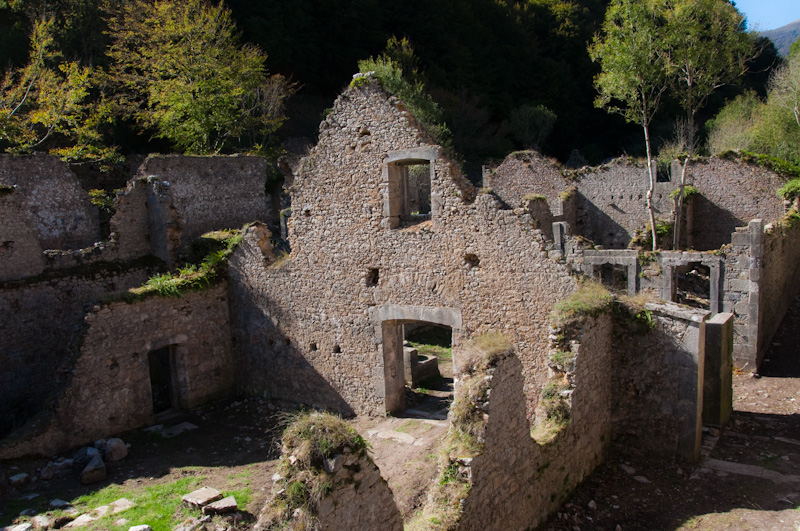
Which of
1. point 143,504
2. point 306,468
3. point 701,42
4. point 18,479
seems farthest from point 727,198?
point 18,479

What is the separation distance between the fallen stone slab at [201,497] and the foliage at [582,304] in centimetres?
488

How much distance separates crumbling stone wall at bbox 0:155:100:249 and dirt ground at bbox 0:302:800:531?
7.74m

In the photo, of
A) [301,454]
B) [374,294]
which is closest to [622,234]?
[374,294]

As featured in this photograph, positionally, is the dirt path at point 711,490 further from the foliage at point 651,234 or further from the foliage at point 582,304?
the foliage at point 651,234

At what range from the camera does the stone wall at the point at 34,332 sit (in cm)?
1089

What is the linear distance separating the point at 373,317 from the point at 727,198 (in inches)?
622

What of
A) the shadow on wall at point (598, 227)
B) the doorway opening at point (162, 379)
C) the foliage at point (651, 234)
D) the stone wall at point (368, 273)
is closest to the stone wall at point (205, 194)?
the doorway opening at point (162, 379)

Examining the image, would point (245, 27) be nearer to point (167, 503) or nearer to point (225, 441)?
point (225, 441)

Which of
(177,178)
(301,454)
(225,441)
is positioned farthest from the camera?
(177,178)

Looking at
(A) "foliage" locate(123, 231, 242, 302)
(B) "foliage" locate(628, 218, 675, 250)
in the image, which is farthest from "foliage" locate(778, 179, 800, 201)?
(A) "foliage" locate(123, 231, 242, 302)

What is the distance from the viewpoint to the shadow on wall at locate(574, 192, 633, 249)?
75.9ft

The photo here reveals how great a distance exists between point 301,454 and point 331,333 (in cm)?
660

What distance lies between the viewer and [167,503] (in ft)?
26.1

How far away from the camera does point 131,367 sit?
1073cm
